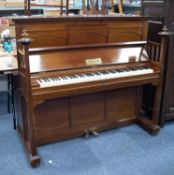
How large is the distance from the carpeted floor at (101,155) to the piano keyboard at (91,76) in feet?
2.32

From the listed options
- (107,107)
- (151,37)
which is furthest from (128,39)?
(107,107)

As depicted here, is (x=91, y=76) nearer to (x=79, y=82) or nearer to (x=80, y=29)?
(x=79, y=82)

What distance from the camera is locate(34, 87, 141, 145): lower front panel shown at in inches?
89.7

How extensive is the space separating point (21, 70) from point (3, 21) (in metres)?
1.54

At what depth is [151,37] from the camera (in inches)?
103

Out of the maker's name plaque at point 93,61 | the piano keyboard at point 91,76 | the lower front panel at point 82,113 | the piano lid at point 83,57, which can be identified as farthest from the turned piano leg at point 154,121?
the maker's name plaque at point 93,61

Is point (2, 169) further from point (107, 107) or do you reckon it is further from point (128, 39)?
point (128, 39)

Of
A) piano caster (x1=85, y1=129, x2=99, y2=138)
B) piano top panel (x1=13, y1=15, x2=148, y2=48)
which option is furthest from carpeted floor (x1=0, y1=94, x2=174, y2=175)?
piano top panel (x1=13, y1=15, x2=148, y2=48)

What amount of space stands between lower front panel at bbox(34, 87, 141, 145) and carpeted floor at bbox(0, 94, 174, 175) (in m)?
0.11

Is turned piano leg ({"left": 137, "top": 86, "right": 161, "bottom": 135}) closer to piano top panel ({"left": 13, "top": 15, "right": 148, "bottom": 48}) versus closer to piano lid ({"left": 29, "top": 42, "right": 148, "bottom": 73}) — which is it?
piano lid ({"left": 29, "top": 42, "right": 148, "bottom": 73})

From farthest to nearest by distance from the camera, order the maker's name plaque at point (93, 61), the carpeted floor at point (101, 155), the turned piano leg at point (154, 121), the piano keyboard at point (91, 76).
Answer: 1. the turned piano leg at point (154, 121)
2. the maker's name plaque at point (93, 61)
3. the carpeted floor at point (101, 155)
4. the piano keyboard at point (91, 76)

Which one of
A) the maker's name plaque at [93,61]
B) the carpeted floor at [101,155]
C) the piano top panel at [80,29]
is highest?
the piano top panel at [80,29]

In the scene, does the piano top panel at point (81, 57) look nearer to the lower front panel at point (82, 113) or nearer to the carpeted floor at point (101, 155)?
the lower front panel at point (82, 113)

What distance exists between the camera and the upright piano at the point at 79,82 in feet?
6.47
